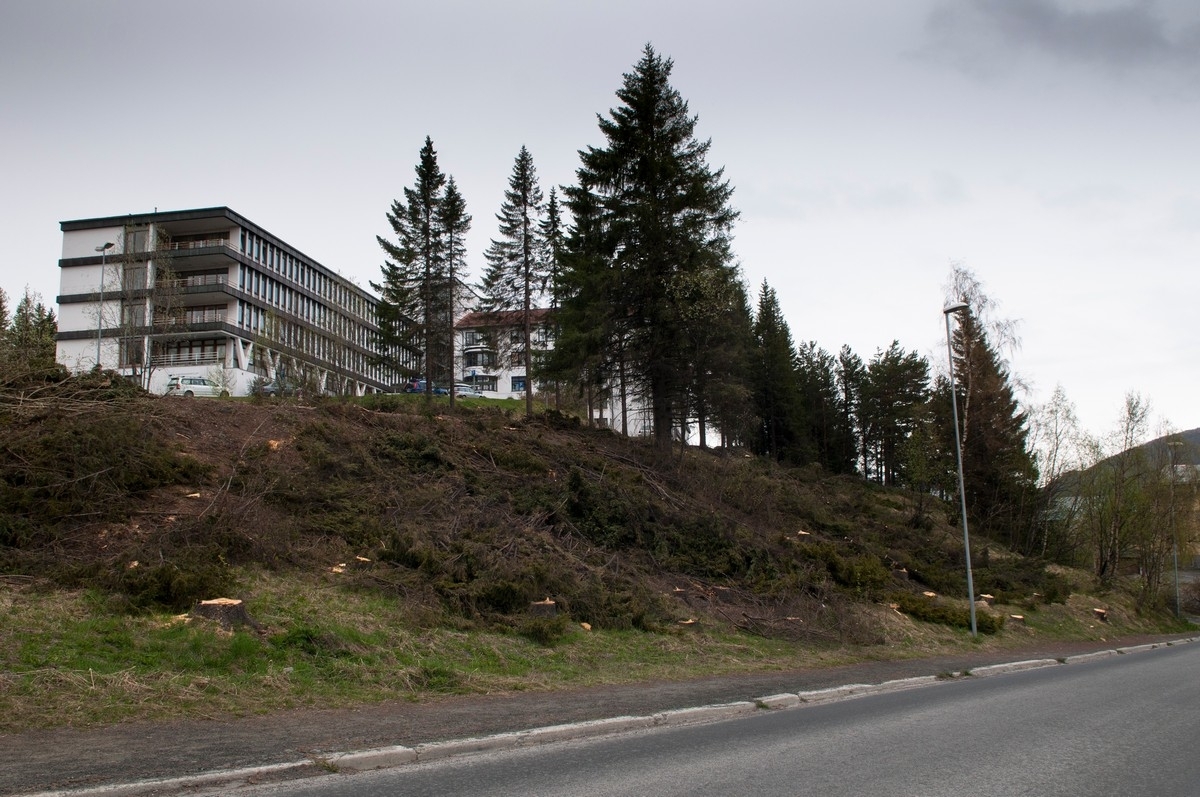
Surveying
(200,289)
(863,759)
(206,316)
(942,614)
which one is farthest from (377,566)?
(206,316)

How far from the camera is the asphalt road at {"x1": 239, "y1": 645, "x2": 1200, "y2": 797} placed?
6.41 meters

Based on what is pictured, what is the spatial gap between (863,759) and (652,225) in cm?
A: 2442

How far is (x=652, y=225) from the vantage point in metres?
29.9

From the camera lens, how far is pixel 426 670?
460 inches

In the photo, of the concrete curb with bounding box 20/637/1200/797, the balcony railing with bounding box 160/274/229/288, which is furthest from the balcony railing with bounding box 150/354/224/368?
the concrete curb with bounding box 20/637/1200/797

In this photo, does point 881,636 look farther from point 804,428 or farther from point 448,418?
point 804,428

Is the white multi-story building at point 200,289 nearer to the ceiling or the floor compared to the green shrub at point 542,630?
nearer to the ceiling

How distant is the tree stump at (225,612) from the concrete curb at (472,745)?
4761 millimetres

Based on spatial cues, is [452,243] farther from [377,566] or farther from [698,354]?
[377,566]

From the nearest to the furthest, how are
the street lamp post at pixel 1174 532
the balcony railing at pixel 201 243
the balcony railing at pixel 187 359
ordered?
the street lamp post at pixel 1174 532 < the balcony railing at pixel 187 359 < the balcony railing at pixel 201 243

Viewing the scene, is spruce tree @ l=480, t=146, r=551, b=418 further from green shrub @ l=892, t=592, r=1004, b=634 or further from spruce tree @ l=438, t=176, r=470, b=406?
green shrub @ l=892, t=592, r=1004, b=634

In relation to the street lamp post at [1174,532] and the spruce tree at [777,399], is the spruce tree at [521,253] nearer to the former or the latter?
the spruce tree at [777,399]

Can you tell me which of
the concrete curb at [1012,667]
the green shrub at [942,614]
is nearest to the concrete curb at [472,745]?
the concrete curb at [1012,667]

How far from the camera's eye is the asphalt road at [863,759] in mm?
6410
